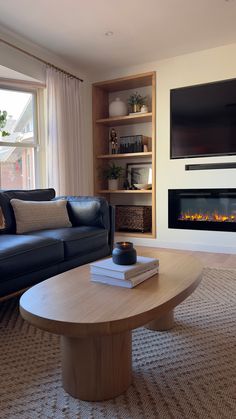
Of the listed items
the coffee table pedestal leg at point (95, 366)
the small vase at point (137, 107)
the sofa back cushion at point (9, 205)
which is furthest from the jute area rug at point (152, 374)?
the small vase at point (137, 107)

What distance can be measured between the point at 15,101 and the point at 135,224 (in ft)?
7.09

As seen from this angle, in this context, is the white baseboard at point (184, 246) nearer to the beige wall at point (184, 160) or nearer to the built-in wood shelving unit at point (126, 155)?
the beige wall at point (184, 160)

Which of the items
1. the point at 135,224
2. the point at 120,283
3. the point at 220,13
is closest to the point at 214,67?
the point at 220,13

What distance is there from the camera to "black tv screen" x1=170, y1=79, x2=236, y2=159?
12.1ft

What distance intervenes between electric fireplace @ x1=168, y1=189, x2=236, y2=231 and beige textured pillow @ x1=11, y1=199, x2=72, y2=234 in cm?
167

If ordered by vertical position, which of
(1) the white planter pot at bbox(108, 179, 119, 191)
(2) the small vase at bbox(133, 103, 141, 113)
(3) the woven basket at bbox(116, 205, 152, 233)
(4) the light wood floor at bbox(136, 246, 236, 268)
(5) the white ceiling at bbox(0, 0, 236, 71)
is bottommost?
(4) the light wood floor at bbox(136, 246, 236, 268)

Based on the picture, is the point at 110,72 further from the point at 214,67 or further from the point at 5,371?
the point at 5,371

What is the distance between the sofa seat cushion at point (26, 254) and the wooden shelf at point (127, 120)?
96.4 inches

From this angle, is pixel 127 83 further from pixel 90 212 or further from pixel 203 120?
pixel 90 212

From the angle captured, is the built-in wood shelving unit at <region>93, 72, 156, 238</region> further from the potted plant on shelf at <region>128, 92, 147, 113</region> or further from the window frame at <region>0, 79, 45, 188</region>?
the window frame at <region>0, 79, 45, 188</region>

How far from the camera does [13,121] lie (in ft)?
12.0

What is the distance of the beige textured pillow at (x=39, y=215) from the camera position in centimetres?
262

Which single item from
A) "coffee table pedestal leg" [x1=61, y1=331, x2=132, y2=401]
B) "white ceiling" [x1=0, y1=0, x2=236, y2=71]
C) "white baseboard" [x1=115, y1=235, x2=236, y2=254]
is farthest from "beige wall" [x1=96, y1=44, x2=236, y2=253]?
"coffee table pedestal leg" [x1=61, y1=331, x2=132, y2=401]

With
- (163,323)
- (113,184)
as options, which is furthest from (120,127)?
(163,323)
